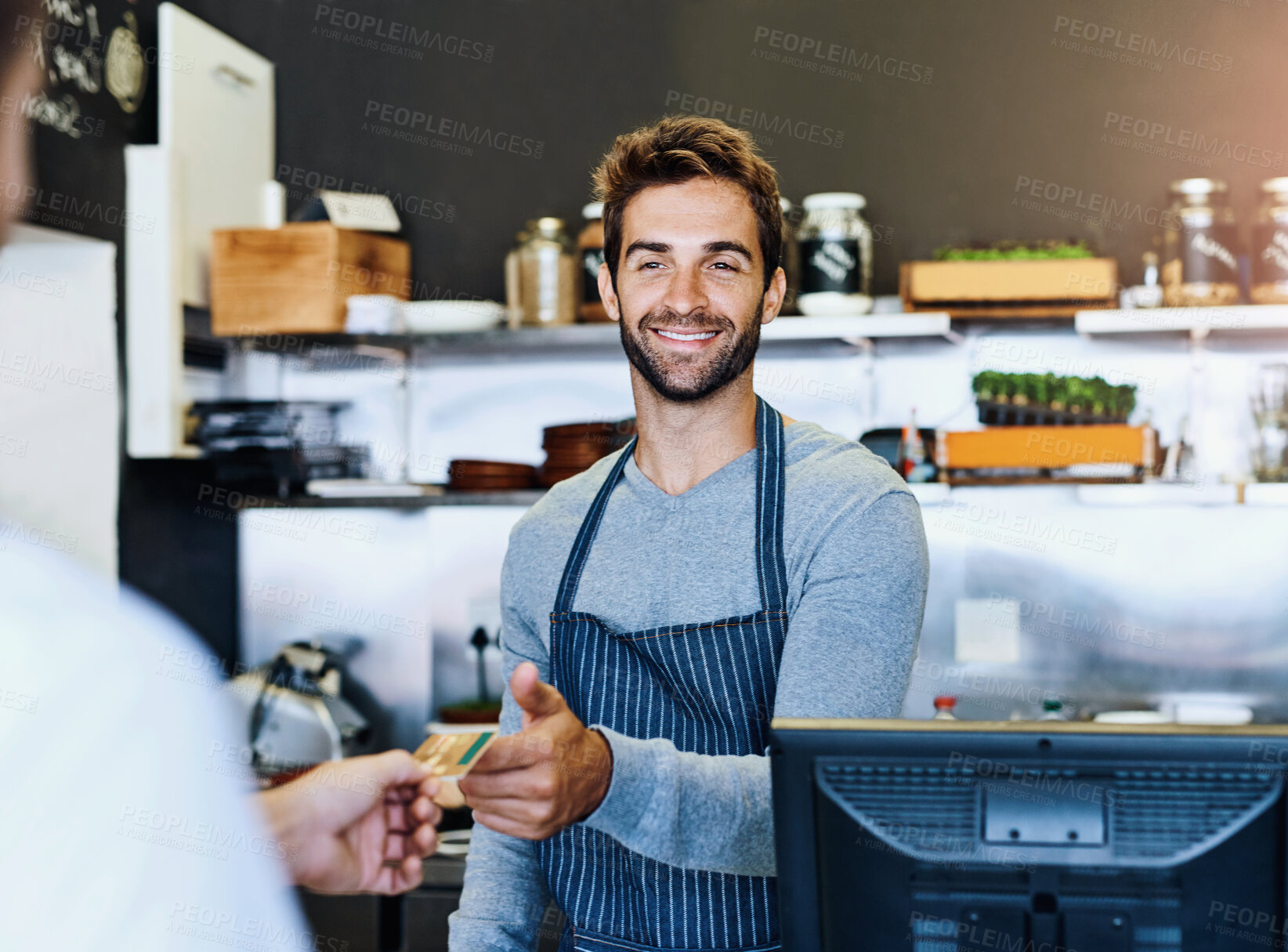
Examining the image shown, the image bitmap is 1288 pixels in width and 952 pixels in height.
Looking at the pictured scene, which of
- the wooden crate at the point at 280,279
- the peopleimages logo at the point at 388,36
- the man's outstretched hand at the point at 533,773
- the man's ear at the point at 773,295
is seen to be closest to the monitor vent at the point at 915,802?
the man's outstretched hand at the point at 533,773

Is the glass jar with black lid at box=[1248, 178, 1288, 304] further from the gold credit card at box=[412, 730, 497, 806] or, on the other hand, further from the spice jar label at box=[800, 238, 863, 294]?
the gold credit card at box=[412, 730, 497, 806]

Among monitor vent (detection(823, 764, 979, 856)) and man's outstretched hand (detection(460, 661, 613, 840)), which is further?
man's outstretched hand (detection(460, 661, 613, 840))

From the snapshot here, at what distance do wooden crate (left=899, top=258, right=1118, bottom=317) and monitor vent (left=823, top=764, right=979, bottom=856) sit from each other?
2.13 metres

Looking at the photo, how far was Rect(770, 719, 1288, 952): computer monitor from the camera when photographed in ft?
2.33

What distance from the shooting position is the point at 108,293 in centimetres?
282

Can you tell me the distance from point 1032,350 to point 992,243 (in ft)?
1.14

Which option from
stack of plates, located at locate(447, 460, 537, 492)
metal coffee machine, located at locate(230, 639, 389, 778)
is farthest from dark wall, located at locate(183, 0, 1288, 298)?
metal coffee machine, located at locate(230, 639, 389, 778)

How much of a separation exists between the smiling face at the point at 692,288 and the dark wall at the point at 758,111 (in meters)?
1.61

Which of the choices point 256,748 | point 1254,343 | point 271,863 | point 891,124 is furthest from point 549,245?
point 271,863

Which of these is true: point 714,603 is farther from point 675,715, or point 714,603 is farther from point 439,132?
point 439,132

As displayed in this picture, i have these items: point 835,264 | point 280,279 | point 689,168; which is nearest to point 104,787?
point 689,168

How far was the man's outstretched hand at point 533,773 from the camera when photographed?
3.21 feet

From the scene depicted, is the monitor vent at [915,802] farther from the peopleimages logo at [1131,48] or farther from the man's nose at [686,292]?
the peopleimages logo at [1131,48]

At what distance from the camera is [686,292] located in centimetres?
154
